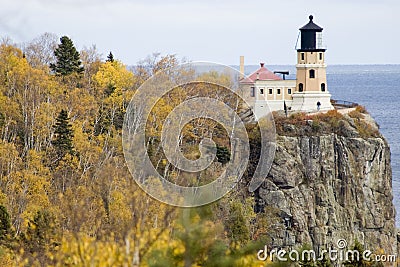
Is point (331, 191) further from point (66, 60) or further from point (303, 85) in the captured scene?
point (66, 60)

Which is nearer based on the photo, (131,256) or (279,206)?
(131,256)

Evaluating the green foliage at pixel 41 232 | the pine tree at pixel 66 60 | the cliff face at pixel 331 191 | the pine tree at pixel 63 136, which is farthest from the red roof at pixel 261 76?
the green foliage at pixel 41 232

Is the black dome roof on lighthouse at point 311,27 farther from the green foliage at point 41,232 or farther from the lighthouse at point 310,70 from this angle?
the green foliage at point 41,232

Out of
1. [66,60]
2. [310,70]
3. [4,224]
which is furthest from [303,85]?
[4,224]

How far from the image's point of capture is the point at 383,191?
55438 millimetres

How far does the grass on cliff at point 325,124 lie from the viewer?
5331 centimetres

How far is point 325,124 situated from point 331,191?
376cm

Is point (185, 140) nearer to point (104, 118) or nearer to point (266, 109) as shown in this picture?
point (104, 118)

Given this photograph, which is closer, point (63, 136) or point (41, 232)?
point (41, 232)

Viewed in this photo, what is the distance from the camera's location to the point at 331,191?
53.2 metres

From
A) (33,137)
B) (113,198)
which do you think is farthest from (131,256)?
(33,137)

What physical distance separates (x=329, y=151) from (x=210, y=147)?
7.86m

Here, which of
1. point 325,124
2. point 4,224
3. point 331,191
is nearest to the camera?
point 4,224

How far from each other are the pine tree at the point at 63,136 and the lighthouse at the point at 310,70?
19.0 metres
